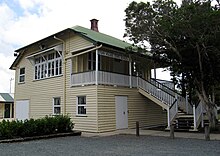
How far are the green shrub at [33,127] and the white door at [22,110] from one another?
342 inches

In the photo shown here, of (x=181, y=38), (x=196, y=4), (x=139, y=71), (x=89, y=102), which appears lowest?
(x=89, y=102)

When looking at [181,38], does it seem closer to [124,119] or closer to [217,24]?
[217,24]

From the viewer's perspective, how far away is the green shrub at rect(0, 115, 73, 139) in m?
12.8

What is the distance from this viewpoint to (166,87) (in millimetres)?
20609

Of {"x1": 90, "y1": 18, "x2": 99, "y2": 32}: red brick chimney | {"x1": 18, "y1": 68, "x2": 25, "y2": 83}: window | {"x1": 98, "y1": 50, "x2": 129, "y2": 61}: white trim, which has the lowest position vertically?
{"x1": 18, "y1": 68, "x2": 25, "y2": 83}: window

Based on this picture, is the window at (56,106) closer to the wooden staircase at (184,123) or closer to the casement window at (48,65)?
the casement window at (48,65)

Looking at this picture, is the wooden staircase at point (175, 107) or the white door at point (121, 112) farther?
the white door at point (121, 112)

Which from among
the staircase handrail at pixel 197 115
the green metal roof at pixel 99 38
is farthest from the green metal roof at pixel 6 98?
the staircase handrail at pixel 197 115

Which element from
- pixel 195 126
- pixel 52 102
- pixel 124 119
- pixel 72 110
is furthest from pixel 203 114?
pixel 52 102

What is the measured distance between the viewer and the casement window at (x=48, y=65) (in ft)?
65.3

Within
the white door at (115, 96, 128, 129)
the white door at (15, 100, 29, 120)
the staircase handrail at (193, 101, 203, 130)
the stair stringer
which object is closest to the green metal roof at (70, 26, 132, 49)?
the stair stringer

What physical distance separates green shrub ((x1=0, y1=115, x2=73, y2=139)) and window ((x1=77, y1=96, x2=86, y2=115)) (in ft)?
6.99

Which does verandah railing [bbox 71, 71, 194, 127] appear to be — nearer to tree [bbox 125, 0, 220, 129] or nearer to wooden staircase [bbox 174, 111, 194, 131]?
wooden staircase [bbox 174, 111, 194, 131]

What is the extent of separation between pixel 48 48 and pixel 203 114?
40.9ft
